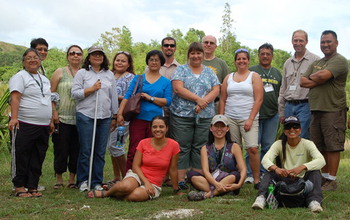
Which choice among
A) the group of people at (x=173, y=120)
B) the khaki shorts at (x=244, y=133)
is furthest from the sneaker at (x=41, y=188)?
the khaki shorts at (x=244, y=133)

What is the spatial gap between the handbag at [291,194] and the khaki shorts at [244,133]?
4.06 ft

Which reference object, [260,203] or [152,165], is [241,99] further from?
[260,203]

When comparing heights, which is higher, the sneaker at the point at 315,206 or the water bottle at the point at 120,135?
the water bottle at the point at 120,135

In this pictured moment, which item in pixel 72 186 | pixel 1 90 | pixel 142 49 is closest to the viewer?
pixel 72 186

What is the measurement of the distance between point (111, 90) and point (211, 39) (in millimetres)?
1831

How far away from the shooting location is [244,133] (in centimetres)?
589

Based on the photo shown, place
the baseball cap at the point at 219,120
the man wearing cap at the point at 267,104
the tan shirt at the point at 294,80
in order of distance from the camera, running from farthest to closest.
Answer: the man wearing cap at the point at 267,104, the tan shirt at the point at 294,80, the baseball cap at the point at 219,120

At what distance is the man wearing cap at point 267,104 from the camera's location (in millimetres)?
6469

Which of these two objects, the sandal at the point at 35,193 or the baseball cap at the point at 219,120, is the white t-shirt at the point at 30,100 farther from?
the baseball cap at the point at 219,120

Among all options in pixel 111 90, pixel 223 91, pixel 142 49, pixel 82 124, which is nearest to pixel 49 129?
pixel 82 124

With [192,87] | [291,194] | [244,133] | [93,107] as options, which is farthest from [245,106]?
[93,107]

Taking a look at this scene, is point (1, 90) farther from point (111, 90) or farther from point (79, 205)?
point (79, 205)

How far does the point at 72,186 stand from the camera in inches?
239

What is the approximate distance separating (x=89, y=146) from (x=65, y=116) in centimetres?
55
